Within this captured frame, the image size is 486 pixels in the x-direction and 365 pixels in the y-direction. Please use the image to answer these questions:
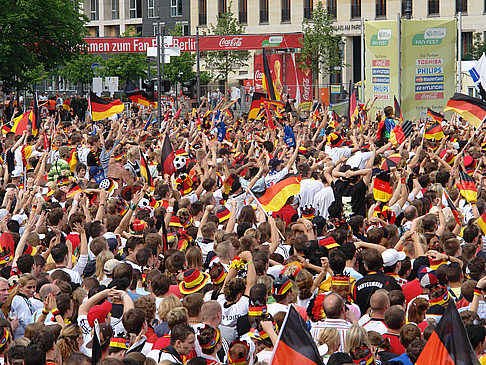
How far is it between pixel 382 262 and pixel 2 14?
98.3ft

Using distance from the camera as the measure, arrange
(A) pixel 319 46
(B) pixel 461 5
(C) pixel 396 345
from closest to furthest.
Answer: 1. (C) pixel 396 345
2. (A) pixel 319 46
3. (B) pixel 461 5

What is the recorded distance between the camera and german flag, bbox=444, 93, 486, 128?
17.6 m

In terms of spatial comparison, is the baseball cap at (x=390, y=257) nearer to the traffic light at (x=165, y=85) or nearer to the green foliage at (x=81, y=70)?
the traffic light at (x=165, y=85)

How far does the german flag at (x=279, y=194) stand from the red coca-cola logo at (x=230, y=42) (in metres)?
36.1

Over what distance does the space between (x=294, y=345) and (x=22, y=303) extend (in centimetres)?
313

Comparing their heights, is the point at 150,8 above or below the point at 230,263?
above

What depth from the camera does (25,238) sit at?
863 cm

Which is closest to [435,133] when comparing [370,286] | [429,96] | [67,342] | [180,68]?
[429,96]

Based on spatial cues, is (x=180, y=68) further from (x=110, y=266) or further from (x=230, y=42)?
(x=110, y=266)

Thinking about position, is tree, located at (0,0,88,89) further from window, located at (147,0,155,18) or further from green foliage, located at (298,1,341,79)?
window, located at (147,0,155,18)

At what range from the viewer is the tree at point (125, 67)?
168ft

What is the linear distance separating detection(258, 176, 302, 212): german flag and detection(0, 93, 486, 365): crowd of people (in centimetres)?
6

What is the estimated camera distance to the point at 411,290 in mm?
7625

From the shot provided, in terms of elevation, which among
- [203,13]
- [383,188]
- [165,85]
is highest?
[203,13]
